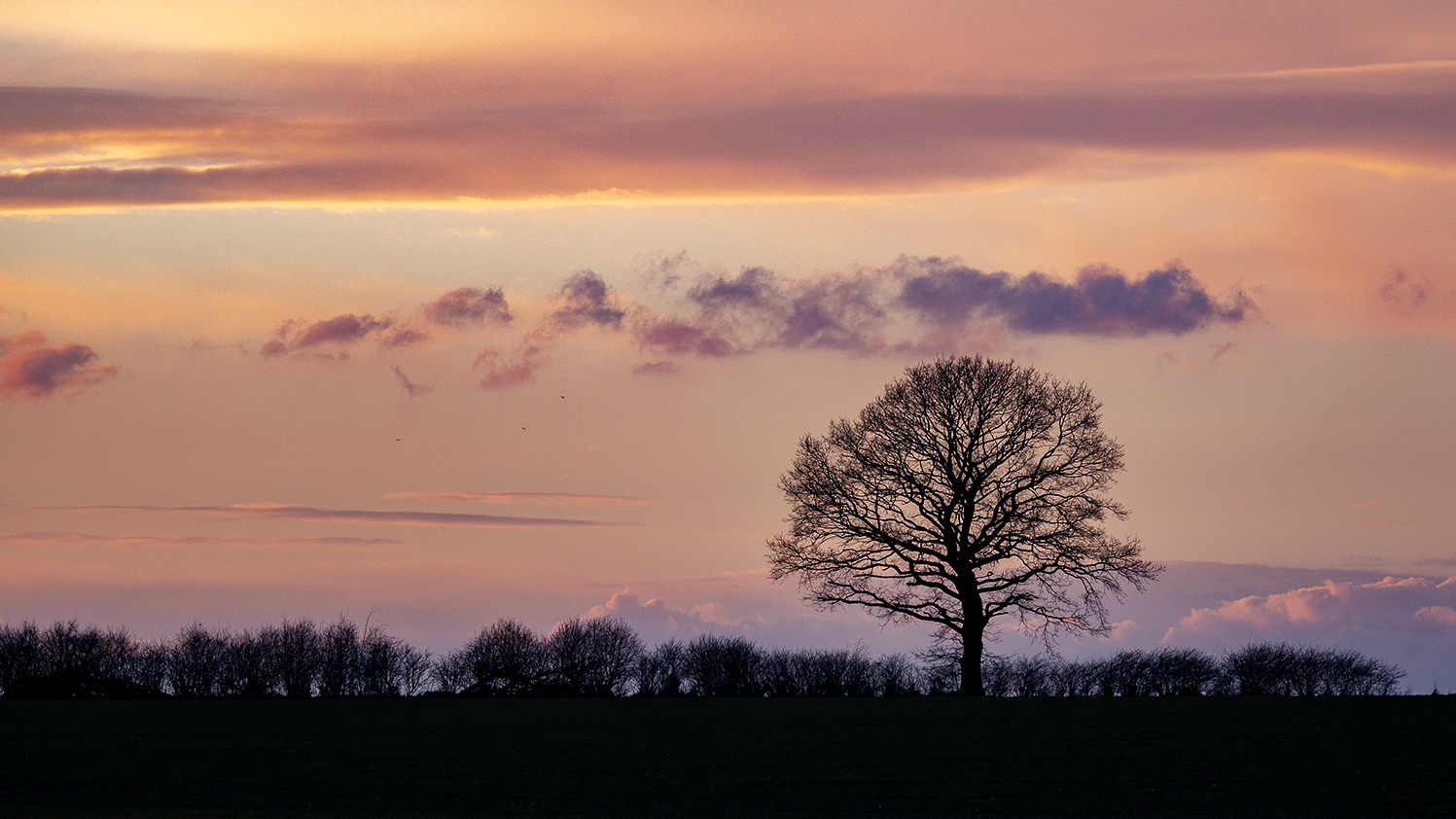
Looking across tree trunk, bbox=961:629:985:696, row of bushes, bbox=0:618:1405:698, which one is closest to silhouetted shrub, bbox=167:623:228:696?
row of bushes, bbox=0:618:1405:698

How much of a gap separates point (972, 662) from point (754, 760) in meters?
18.8

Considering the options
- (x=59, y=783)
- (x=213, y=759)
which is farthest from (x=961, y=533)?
(x=59, y=783)

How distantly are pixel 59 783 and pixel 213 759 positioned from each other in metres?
3.92

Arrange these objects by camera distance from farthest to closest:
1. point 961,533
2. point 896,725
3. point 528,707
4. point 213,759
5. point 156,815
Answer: point 961,533, point 528,707, point 896,725, point 213,759, point 156,815

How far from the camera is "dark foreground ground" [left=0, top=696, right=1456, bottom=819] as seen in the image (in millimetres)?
22781

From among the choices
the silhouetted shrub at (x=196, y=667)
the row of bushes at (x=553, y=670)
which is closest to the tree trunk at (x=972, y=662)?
the row of bushes at (x=553, y=670)

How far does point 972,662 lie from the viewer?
45656 mm

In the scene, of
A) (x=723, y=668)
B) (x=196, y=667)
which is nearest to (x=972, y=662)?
(x=723, y=668)

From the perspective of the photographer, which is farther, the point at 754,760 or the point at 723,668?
the point at 723,668

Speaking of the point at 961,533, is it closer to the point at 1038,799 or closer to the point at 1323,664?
the point at 1323,664

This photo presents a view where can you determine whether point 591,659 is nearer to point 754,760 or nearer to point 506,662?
point 506,662

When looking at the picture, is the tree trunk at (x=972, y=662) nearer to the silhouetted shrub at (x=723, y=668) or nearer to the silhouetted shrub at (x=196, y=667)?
the silhouetted shrub at (x=723, y=668)

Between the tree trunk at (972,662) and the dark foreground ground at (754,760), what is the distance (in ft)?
17.7

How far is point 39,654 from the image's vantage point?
172ft
